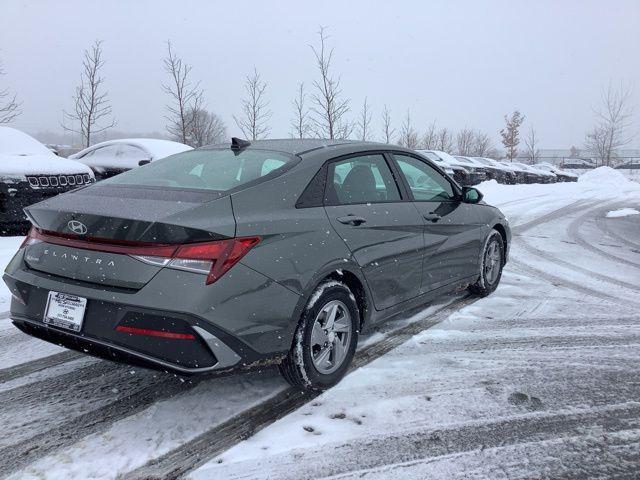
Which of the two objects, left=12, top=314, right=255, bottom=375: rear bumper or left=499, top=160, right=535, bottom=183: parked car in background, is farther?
left=499, top=160, right=535, bottom=183: parked car in background

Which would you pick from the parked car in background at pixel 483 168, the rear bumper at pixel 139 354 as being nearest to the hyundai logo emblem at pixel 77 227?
the rear bumper at pixel 139 354

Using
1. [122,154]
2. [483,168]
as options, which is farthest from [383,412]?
[483,168]

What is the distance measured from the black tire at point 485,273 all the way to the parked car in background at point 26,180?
572 centimetres


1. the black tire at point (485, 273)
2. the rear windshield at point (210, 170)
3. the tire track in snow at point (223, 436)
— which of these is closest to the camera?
the tire track in snow at point (223, 436)

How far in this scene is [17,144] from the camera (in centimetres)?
832

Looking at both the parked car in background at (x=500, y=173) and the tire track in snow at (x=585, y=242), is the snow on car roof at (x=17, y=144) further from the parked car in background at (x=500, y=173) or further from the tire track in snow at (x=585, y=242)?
the parked car in background at (x=500, y=173)

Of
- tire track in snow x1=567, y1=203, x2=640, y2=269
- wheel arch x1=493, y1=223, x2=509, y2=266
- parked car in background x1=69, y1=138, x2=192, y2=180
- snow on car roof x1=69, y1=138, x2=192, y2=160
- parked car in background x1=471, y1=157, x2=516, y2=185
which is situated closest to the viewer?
wheel arch x1=493, y1=223, x2=509, y2=266

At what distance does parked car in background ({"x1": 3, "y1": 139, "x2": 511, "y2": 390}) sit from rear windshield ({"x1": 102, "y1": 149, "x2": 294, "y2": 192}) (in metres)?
0.01

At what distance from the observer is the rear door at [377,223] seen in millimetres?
3211

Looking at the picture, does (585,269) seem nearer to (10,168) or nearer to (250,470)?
(250,470)

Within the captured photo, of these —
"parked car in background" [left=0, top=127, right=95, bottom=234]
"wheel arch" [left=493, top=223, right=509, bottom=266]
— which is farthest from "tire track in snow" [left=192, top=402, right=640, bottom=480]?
"parked car in background" [left=0, top=127, right=95, bottom=234]

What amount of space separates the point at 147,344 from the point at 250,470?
735mm

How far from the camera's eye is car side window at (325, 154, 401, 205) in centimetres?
326

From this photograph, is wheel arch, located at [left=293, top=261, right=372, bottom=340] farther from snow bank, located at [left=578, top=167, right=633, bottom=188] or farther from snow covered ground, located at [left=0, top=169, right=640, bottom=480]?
snow bank, located at [left=578, top=167, right=633, bottom=188]
